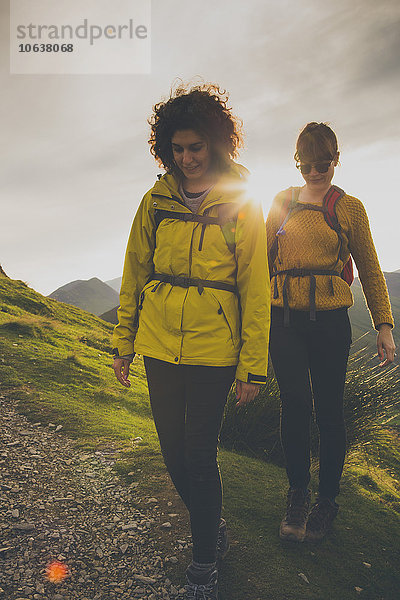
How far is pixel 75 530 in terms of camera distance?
306 cm

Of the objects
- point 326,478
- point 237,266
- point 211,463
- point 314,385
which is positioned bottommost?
point 326,478

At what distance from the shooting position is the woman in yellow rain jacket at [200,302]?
2.28 meters

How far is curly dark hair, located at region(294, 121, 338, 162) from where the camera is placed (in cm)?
296

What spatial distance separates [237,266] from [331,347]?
986mm

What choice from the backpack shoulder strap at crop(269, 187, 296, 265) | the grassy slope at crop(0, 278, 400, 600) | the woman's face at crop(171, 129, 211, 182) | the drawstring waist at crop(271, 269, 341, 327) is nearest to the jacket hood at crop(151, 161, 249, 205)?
the woman's face at crop(171, 129, 211, 182)

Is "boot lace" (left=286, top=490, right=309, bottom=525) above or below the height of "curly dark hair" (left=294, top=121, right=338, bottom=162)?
below

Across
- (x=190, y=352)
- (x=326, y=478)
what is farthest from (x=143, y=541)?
(x=190, y=352)

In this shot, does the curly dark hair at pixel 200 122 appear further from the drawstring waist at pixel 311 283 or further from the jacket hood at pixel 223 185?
the drawstring waist at pixel 311 283

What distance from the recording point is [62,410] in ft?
18.9

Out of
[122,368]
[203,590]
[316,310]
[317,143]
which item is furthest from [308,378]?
[317,143]

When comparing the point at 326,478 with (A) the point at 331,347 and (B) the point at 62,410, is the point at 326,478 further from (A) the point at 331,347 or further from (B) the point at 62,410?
(B) the point at 62,410

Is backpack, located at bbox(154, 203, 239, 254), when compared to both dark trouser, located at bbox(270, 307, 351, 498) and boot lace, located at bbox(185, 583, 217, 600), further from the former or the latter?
boot lace, located at bbox(185, 583, 217, 600)

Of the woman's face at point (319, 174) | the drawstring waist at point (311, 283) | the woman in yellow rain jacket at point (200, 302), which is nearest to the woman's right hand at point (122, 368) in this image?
the woman in yellow rain jacket at point (200, 302)

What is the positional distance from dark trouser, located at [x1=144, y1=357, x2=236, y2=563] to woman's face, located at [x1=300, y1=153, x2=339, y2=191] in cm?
155
